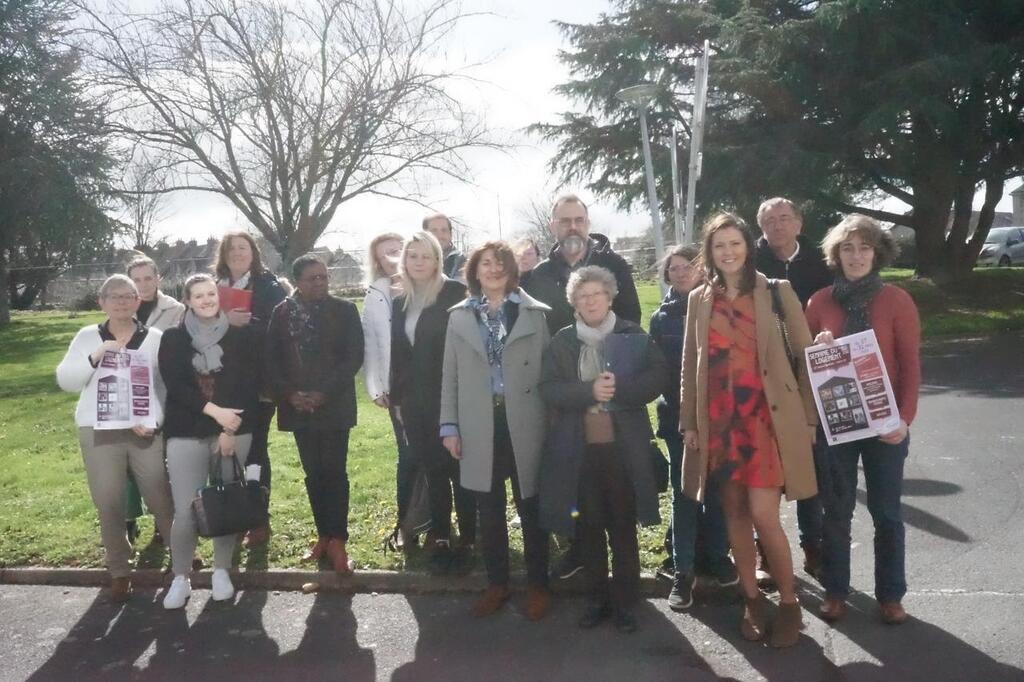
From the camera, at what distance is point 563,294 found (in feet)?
16.7

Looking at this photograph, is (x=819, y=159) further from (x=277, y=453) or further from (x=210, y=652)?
(x=210, y=652)

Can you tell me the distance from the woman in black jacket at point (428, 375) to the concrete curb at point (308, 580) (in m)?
0.15

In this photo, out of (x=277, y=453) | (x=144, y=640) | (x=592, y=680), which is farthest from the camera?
(x=277, y=453)

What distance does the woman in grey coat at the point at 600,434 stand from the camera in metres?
4.27

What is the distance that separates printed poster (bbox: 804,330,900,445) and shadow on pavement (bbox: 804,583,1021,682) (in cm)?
99

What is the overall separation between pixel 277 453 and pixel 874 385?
653 cm

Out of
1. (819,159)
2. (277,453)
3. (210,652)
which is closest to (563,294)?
(210,652)

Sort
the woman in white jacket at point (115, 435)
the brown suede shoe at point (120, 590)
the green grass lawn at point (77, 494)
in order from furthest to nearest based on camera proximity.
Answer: the green grass lawn at point (77, 494)
the brown suede shoe at point (120, 590)
the woman in white jacket at point (115, 435)

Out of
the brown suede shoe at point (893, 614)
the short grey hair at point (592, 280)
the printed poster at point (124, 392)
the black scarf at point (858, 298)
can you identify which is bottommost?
the brown suede shoe at point (893, 614)

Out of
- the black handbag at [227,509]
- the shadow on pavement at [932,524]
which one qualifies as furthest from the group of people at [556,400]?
the shadow on pavement at [932,524]

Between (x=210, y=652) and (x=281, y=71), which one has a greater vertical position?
(x=281, y=71)

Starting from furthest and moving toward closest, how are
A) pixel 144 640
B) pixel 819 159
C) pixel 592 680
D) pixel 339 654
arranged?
pixel 819 159
pixel 144 640
pixel 339 654
pixel 592 680

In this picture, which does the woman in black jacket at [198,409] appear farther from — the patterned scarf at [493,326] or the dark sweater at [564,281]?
the dark sweater at [564,281]

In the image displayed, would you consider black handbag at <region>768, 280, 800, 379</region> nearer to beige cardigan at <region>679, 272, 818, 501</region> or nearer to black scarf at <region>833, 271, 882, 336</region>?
beige cardigan at <region>679, 272, 818, 501</region>
